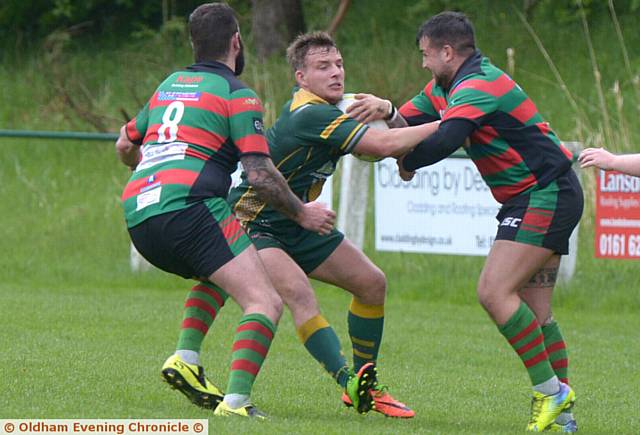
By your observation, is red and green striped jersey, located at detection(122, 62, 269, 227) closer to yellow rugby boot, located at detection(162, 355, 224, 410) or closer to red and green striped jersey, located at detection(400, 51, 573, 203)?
yellow rugby boot, located at detection(162, 355, 224, 410)

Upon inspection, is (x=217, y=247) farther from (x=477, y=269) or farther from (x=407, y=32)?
(x=407, y=32)

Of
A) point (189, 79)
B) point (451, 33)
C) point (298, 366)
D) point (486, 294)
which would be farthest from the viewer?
point (298, 366)

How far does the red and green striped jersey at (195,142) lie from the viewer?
589cm

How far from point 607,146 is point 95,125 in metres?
7.53

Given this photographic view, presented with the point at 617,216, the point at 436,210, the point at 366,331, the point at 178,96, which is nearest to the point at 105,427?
the point at 178,96

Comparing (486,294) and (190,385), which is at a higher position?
(486,294)

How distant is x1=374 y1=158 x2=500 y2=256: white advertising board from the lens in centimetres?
1180

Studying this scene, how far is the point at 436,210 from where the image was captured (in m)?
12.0

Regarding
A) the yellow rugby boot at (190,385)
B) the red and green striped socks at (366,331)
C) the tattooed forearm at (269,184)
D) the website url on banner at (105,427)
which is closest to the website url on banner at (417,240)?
the red and green striped socks at (366,331)

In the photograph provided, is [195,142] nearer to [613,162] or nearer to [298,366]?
[613,162]

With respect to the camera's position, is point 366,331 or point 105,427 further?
point 366,331

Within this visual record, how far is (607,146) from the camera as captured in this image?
46.1 ft

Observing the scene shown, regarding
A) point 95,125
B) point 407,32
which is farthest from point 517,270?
point 407,32

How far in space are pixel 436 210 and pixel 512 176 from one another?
18.4 ft
